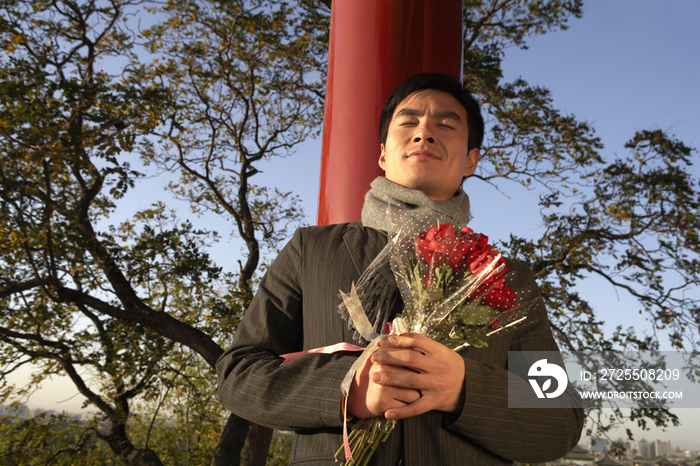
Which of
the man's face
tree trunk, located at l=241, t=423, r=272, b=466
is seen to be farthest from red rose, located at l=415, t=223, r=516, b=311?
tree trunk, located at l=241, t=423, r=272, b=466

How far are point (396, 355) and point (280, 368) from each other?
0.31m

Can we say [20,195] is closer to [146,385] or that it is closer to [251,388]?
[146,385]

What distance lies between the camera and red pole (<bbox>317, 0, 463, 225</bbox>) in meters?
2.44

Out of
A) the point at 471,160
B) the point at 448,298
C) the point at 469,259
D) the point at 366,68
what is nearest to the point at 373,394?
the point at 448,298

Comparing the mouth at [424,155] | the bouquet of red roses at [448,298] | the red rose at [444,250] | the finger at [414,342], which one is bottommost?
the finger at [414,342]

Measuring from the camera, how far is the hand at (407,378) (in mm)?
974

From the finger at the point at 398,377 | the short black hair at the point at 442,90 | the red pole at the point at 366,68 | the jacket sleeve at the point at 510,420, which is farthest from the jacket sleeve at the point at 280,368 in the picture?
the red pole at the point at 366,68

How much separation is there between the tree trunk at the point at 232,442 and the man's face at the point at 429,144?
491cm

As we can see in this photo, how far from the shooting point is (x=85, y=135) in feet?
16.1

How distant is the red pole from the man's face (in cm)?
76

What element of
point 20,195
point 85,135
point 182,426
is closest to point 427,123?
point 85,135

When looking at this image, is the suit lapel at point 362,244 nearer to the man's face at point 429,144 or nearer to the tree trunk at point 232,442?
the man's face at point 429,144

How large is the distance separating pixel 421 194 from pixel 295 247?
1.29 ft

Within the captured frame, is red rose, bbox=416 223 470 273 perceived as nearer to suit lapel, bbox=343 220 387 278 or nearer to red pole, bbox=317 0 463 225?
suit lapel, bbox=343 220 387 278
